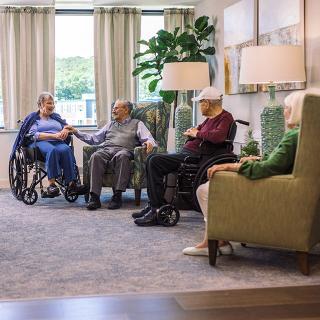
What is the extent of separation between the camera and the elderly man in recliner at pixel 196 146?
15.0 ft

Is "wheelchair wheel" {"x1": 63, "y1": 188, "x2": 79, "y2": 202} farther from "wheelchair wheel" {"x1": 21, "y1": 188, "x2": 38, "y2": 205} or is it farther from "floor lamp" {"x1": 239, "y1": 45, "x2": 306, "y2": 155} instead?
"floor lamp" {"x1": 239, "y1": 45, "x2": 306, "y2": 155}

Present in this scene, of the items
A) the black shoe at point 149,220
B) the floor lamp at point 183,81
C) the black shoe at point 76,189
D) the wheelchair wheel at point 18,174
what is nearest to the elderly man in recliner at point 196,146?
the black shoe at point 149,220

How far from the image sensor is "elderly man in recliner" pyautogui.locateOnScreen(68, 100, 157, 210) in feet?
18.1

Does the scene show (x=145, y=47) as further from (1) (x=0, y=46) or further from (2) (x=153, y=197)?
(2) (x=153, y=197)

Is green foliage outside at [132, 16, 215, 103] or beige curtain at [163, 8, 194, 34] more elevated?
beige curtain at [163, 8, 194, 34]

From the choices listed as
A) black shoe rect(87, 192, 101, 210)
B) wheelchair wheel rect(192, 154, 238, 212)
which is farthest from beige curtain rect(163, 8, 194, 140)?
wheelchair wheel rect(192, 154, 238, 212)

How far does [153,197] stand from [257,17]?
1880 millimetres

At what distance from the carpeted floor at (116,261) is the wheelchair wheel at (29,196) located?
725mm

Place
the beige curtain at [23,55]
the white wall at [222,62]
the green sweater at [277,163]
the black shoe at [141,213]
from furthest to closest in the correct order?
the beige curtain at [23,55] → the black shoe at [141,213] → the white wall at [222,62] → the green sweater at [277,163]

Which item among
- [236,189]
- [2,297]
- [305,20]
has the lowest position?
[2,297]

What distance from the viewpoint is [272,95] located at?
4355 mm

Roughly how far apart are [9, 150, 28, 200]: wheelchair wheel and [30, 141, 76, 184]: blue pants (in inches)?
10.0

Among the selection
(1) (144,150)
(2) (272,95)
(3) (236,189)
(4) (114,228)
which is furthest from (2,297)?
(1) (144,150)

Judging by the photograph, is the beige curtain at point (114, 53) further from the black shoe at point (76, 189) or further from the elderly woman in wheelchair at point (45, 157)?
the black shoe at point (76, 189)
